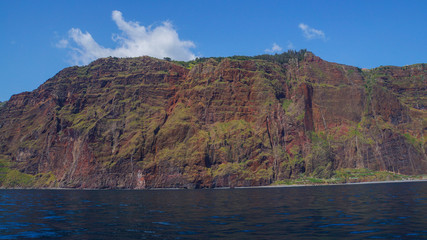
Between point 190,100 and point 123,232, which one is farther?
point 190,100

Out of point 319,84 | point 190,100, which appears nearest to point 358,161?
point 319,84

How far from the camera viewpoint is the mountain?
130250 mm

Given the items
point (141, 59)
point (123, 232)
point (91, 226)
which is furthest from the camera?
point (141, 59)

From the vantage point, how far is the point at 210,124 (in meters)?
146

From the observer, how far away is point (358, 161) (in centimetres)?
13912

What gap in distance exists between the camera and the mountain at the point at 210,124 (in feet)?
427

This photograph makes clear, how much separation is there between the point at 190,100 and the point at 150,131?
26347mm

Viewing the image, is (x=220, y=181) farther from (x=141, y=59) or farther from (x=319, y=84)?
(x=141, y=59)

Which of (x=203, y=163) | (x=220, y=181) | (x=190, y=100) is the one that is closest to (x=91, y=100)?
(x=190, y=100)

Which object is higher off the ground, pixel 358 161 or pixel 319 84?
pixel 319 84

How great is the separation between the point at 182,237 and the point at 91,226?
10329 mm

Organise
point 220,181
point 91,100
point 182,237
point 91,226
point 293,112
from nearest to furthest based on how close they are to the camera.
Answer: point 182,237 < point 91,226 < point 220,181 < point 293,112 < point 91,100

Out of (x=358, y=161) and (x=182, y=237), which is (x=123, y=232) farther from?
(x=358, y=161)

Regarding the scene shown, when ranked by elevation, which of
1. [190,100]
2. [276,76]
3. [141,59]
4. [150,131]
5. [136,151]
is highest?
[141,59]
